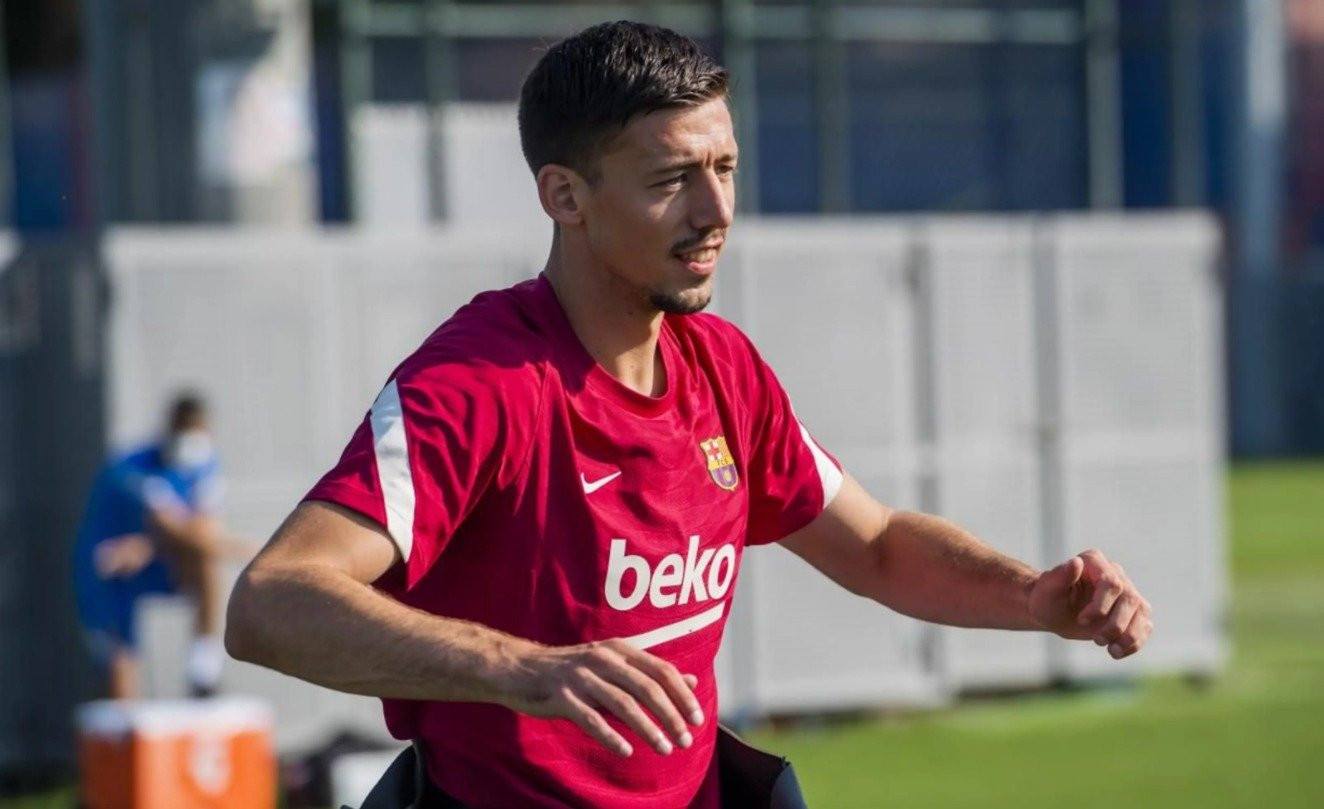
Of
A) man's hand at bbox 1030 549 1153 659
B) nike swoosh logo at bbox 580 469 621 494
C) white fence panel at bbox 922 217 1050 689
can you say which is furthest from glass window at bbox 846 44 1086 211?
nike swoosh logo at bbox 580 469 621 494

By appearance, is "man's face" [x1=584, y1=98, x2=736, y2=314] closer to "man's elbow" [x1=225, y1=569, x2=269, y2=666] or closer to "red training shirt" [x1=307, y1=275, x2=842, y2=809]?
"red training shirt" [x1=307, y1=275, x2=842, y2=809]

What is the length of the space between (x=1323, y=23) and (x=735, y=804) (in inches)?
1144

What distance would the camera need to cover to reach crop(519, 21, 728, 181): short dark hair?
11.3 ft

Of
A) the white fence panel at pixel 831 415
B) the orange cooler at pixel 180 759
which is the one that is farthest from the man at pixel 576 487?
the white fence panel at pixel 831 415

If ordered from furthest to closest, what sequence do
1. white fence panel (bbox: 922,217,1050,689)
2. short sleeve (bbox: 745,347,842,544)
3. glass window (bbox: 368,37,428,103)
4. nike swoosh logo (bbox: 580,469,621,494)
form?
glass window (bbox: 368,37,428,103) → white fence panel (bbox: 922,217,1050,689) → short sleeve (bbox: 745,347,842,544) → nike swoosh logo (bbox: 580,469,621,494)

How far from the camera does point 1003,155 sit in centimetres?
2231

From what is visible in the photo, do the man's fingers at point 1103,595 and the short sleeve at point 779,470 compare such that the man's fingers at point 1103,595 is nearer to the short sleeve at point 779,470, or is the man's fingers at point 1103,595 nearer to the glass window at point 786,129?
the short sleeve at point 779,470

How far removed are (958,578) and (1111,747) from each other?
721 cm

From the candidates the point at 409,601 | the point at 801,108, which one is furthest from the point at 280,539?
the point at 801,108

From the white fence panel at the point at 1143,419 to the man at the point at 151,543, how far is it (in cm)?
473

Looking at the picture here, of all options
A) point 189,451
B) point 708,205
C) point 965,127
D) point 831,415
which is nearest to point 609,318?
point 708,205

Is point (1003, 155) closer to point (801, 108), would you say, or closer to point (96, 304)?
point (801, 108)

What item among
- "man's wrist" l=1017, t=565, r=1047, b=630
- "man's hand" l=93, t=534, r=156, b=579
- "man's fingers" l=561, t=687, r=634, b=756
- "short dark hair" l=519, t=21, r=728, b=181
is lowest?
"man's hand" l=93, t=534, r=156, b=579

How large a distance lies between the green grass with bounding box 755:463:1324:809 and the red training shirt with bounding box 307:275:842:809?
6.05m
